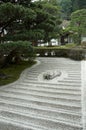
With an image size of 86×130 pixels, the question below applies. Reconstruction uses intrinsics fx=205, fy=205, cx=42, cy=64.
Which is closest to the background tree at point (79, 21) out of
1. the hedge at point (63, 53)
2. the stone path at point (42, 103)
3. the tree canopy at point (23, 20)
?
the hedge at point (63, 53)

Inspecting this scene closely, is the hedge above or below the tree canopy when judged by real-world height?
below

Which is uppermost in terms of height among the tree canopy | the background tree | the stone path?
the tree canopy

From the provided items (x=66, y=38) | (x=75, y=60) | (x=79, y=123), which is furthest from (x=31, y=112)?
(x=66, y=38)

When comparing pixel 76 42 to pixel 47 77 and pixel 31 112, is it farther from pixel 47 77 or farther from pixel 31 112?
pixel 31 112

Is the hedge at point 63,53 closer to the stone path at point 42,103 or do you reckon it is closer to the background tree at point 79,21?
the stone path at point 42,103

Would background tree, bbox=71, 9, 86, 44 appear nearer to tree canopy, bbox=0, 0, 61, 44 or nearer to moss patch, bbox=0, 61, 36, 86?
tree canopy, bbox=0, 0, 61, 44

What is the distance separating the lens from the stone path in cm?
554

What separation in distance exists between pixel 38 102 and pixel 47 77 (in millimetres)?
2189

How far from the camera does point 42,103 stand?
679cm

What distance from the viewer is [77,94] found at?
7020 mm

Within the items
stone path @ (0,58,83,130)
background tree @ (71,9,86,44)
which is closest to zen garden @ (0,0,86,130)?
stone path @ (0,58,83,130)

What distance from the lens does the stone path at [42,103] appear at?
5.54 metres

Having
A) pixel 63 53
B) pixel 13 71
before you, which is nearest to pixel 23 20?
pixel 13 71

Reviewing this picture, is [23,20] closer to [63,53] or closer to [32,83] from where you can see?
[32,83]
